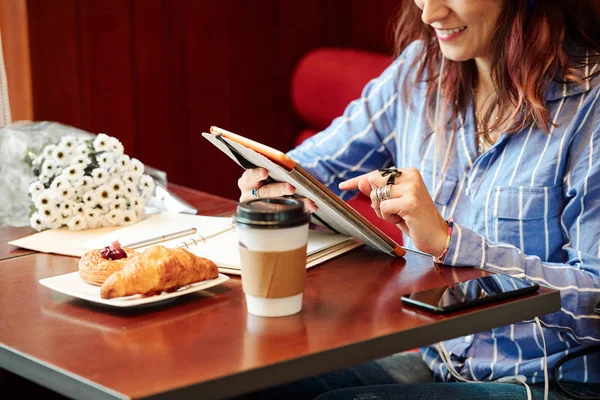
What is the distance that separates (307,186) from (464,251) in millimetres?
271

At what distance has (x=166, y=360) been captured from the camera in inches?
36.4

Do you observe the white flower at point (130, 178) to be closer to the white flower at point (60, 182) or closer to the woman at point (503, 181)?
the white flower at point (60, 182)

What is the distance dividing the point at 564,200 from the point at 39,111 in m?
1.72

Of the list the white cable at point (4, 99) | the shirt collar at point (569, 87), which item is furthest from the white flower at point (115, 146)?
the white cable at point (4, 99)

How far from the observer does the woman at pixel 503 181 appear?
133cm

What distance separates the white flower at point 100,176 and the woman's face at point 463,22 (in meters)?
0.66

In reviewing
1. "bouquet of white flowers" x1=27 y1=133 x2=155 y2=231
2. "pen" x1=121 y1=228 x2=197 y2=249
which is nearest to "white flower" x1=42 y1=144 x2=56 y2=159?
"bouquet of white flowers" x1=27 y1=133 x2=155 y2=231

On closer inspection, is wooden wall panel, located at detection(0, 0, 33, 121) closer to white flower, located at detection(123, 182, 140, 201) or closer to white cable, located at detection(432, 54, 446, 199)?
white flower, located at detection(123, 182, 140, 201)

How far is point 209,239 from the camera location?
142 centimetres

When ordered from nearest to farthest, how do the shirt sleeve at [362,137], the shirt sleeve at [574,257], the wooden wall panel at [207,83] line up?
the shirt sleeve at [574,257]
the shirt sleeve at [362,137]
the wooden wall panel at [207,83]

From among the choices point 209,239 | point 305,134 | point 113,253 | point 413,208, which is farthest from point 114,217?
point 305,134

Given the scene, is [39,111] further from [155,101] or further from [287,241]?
[287,241]

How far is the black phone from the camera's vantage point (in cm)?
109

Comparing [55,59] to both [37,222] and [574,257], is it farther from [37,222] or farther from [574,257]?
[574,257]
